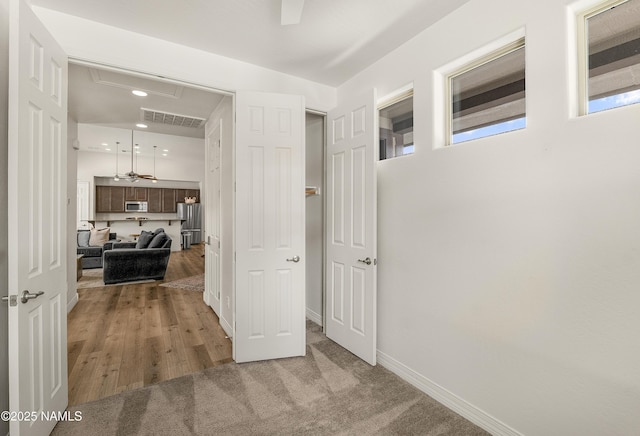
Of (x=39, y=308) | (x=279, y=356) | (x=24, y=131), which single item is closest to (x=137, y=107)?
(x=24, y=131)

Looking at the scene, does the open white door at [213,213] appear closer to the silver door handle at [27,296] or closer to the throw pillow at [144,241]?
the silver door handle at [27,296]

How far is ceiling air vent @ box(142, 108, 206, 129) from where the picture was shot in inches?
182

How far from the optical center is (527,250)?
1649 millimetres

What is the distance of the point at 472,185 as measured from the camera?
1919mm

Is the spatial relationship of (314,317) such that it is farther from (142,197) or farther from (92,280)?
(142,197)

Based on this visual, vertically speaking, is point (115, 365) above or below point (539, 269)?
below

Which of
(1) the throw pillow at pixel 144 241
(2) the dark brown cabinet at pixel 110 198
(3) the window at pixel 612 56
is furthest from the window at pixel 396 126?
(2) the dark brown cabinet at pixel 110 198

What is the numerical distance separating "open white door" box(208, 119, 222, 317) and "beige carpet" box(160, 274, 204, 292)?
883 millimetres

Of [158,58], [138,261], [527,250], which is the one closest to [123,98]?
[158,58]

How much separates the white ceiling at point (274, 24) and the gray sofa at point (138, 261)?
441cm

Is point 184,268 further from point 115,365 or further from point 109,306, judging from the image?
point 115,365

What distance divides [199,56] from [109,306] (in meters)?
3.73

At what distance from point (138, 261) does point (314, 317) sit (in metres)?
3.93

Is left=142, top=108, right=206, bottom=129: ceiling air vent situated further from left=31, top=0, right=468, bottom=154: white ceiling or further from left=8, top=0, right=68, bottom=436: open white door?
left=8, top=0, right=68, bottom=436: open white door
